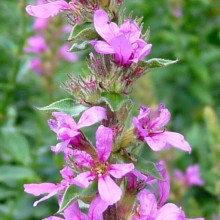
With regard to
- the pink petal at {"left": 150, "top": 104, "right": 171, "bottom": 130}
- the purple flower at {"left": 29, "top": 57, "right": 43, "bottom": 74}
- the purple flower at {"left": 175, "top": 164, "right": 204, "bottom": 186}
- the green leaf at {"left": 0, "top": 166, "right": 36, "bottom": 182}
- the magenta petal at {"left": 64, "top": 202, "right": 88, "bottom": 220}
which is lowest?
the purple flower at {"left": 175, "top": 164, "right": 204, "bottom": 186}

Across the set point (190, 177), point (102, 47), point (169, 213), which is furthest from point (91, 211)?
point (190, 177)

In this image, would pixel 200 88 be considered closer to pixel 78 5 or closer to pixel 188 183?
pixel 188 183

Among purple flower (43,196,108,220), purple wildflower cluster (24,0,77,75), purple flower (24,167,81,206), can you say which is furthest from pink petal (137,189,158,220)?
purple wildflower cluster (24,0,77,75)

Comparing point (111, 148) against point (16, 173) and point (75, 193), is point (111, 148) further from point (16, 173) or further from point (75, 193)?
point (16, 173)

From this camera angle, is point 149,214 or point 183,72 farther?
point 183,72

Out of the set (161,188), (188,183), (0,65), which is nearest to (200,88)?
(188,183)

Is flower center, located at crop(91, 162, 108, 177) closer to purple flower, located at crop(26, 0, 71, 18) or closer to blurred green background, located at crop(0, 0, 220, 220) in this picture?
purple flower, located at crop(26, 0, 71, 18)

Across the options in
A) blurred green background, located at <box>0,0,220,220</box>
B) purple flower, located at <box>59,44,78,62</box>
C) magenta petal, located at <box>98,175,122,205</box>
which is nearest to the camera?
magenta petal, located at <box>98,175,122,205</box>
